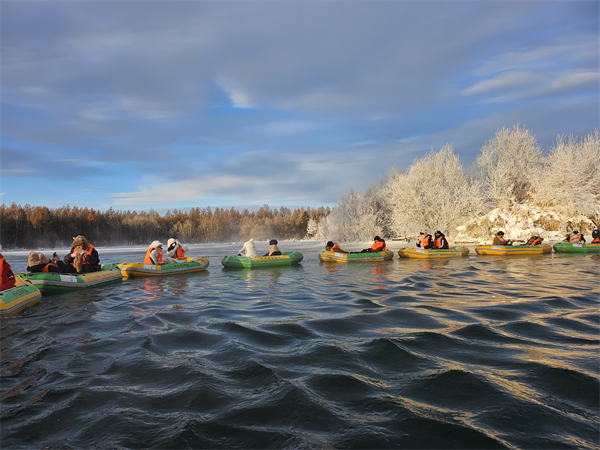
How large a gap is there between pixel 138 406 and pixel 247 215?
357 feet

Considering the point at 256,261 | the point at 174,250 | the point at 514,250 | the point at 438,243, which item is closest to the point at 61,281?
the point at 174,250

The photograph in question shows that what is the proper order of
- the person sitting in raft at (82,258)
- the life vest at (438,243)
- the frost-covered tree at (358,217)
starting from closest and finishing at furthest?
the person sitting in raft at (82,258)
the life vest at (438,243)
the frost-covered tree at (358,217)

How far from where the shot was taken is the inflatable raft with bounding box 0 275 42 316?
845 cm

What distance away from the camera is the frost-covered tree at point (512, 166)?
38078 millimetres

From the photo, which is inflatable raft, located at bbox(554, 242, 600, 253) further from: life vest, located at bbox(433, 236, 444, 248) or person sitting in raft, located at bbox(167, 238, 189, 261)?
person sitting in raft, located at bbox(167, 238, 189, 261)

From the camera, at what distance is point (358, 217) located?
146ft

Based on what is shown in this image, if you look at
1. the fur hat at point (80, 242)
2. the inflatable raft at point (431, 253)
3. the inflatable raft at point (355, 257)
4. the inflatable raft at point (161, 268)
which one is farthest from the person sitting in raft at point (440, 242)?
the fur hat at point (80, 242)

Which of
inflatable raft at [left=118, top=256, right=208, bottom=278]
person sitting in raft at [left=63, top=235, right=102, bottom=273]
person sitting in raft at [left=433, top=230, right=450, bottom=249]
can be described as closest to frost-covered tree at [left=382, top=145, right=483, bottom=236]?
person sitting in raft at [left=433, top=230, right=450, bottom=249]

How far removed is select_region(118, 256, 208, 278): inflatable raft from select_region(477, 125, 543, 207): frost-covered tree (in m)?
32.4

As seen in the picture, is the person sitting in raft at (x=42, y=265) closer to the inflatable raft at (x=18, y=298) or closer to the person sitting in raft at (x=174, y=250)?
the inflatable raft at (x=18, y=298)

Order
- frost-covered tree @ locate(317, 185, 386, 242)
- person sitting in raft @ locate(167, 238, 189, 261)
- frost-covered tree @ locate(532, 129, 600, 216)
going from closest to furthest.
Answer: person sitting in raft @ locate(167, 238, 189, 261), frost-covered tree @ locate(532, 129, 600, 216), frost-covered tree @ locate(317, 185, 386, 242)

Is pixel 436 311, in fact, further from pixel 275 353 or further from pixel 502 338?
pixel 275 353

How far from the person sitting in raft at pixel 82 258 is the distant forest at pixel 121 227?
5333cm

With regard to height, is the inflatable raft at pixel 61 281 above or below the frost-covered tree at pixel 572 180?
→ below
